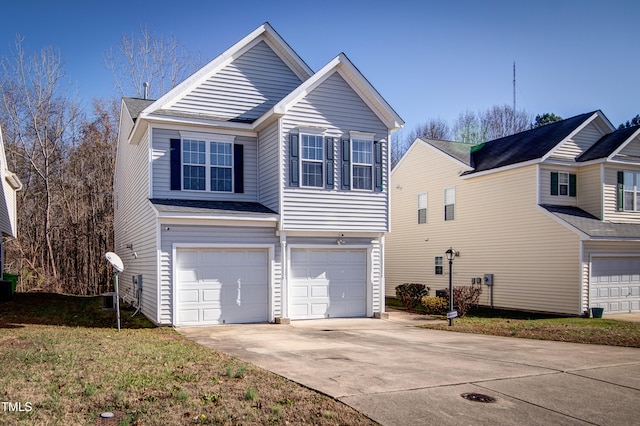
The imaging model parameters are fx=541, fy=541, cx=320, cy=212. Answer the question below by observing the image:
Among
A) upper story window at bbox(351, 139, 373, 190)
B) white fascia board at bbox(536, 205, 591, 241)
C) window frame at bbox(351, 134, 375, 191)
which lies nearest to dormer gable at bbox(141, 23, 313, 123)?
window frame at bbox(351, 134, 375, 191)

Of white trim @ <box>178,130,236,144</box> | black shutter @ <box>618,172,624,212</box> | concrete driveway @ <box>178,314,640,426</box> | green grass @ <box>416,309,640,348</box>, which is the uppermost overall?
white trim @ <box>178,130,236,144</box>

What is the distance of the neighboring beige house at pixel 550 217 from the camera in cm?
1956

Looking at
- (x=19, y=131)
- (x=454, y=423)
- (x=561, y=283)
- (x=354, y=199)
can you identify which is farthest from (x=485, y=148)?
(x=19, y=131)

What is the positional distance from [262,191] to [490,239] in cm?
1088

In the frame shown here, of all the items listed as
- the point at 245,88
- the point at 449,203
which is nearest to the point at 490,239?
the point at 449,203

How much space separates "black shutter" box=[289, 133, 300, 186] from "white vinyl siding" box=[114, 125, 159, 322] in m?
4.03

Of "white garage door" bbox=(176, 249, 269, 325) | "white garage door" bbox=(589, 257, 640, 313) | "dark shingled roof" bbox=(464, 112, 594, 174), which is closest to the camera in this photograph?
"white garage door" bbox=(176, 249, 269, 325)

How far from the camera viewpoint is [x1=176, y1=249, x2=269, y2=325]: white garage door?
1482 cm

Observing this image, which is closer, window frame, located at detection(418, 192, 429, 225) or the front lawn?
the front lawn

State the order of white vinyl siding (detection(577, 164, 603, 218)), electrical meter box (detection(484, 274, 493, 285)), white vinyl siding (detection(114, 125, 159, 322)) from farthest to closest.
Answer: electrical meter box (detection(484, 274, 493, 285)) < white vinyl siding (detection(577, 164, 603, 218)) < white vinyl siding (detection(114, 125, 159, 322))

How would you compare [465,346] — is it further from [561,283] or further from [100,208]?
[100,208]

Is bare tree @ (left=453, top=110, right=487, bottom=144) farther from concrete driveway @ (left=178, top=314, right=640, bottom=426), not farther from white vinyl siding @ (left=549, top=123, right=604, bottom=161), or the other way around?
concrete driveway @ (left=178, top=314, right=640, bottom=426)

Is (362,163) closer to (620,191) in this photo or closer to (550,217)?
(550,217)

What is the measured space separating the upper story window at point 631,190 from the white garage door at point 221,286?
14873 mm
